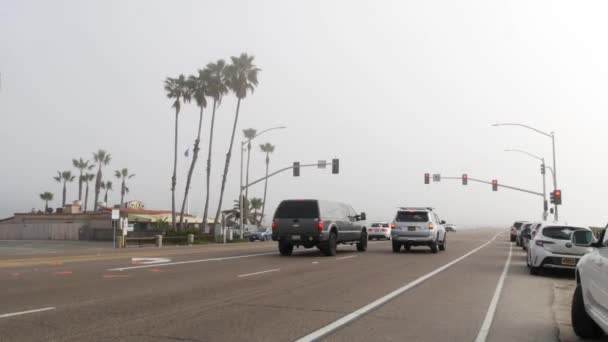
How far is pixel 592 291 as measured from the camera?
654 cm

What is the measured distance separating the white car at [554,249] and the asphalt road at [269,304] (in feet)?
1.53

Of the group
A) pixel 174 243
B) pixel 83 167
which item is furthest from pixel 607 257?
pixel 83 167

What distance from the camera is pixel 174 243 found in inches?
1620

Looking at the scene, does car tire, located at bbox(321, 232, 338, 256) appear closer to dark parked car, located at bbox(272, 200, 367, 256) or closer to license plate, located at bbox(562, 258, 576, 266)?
dark parked car, located at bbox(272, 200, 367, 256)

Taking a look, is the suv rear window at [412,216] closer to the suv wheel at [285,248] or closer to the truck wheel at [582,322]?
the suv wheel at [285,248]

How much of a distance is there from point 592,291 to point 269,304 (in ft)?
16.7

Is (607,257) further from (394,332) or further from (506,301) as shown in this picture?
(506,301)

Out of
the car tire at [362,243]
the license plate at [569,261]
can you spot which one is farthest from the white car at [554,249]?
the car tire at [362,243]

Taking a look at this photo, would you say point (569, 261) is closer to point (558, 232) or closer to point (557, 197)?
point (558, 232)

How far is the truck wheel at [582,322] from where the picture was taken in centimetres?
706

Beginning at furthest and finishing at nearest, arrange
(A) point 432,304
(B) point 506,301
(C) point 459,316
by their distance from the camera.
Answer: (B) point 506,301 → (A) point 432,304 → (C) point 459,316

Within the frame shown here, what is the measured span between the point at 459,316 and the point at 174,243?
113 feet

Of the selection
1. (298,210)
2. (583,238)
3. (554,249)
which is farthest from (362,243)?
(583,238)

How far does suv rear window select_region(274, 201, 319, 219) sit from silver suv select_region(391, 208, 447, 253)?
4.90 meters
